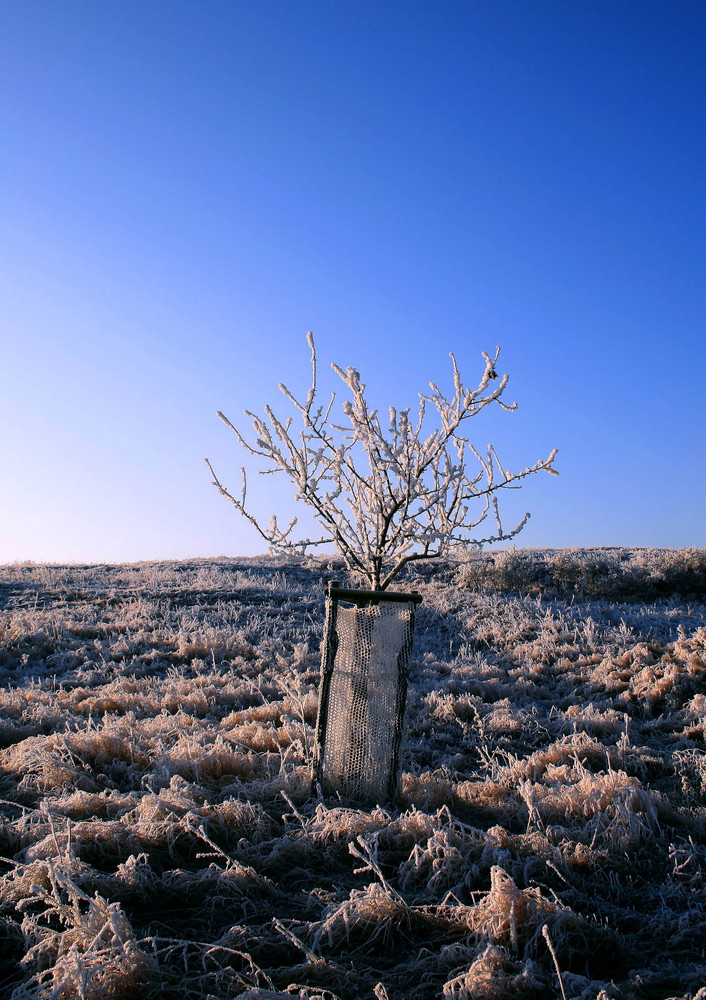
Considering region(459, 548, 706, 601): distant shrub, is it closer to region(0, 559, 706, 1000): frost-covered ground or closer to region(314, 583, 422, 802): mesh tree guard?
region(0, 559, 706, 1000): frost-covered ground

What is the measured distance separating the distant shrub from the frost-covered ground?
4.93 metres

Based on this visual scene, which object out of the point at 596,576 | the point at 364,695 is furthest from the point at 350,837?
the point at 596,576

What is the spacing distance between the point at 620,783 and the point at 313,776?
2298 millimetres

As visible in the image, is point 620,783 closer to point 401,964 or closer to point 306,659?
point 401,964

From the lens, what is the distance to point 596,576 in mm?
14750

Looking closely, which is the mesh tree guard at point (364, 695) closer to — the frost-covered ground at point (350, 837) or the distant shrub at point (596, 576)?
the frost-covered ground at point (350, 837)

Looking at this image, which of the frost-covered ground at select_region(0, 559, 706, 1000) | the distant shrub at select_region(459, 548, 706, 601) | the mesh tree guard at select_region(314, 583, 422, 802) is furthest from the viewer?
the distant shrub at select_region(459, 548, 706, 601)

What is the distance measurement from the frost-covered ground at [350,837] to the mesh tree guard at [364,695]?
245mm

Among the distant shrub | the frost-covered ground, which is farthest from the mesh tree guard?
the distant shrub

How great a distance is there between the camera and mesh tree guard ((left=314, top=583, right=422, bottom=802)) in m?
5.05

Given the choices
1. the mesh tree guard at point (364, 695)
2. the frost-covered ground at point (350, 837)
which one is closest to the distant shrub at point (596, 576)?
the frost-covered ground at point (350, 837)

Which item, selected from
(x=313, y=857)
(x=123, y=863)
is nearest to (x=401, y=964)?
(x=313, y=857)

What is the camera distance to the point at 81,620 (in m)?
11.7

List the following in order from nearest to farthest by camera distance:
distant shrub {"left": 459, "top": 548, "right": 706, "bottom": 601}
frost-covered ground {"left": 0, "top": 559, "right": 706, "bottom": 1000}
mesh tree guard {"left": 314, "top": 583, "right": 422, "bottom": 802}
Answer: frost-covered ground {"left": 0, "top": 559, "right": 706, "bottom": 1000}
mesh tree guard {"left": 314, "top": 583, "right": 422, "bottom": 802}
distant shrub {"left": 459, "top": 548, "right": 706, "bottom": 601}
